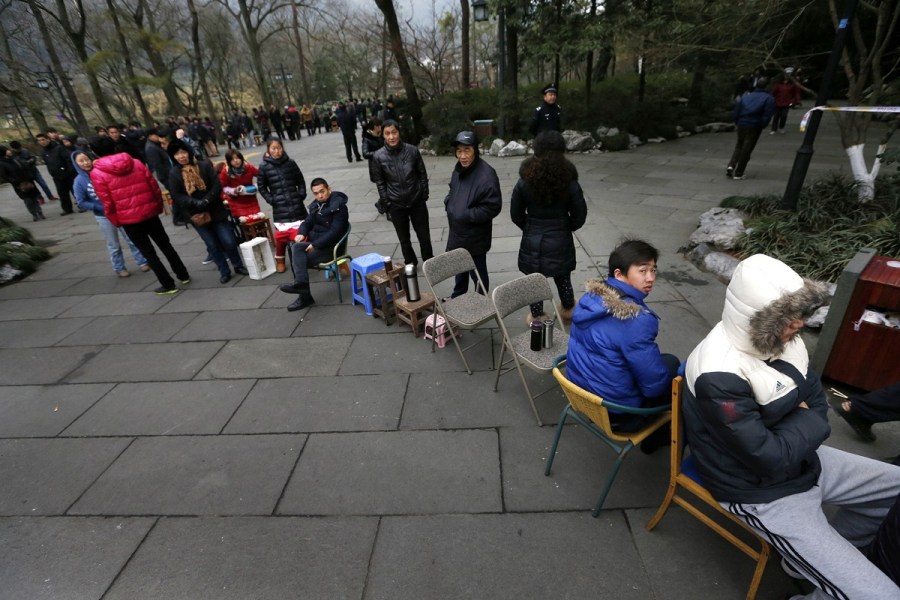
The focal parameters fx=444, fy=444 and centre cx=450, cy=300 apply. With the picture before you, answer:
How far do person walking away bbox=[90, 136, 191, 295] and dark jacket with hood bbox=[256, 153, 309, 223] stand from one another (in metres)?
1.21

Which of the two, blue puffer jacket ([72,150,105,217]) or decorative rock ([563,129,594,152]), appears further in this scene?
decorative rock ([563,129,594,152])

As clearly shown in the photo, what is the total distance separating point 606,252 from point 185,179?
5.39 m

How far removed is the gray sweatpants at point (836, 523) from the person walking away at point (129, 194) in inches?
244

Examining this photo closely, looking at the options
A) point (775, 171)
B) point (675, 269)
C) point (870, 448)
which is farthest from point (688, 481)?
point (775, 171)

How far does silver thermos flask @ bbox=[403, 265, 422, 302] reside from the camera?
4059 mm

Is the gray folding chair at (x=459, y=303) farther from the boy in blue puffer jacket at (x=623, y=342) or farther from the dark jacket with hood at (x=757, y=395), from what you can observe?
the dark jacket with hood at (x=757, y=395)

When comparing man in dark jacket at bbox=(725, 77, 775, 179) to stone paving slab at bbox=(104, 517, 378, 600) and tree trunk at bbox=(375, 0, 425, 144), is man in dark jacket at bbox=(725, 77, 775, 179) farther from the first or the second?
tree trunk at bbox=(375, 0, 425, 144)

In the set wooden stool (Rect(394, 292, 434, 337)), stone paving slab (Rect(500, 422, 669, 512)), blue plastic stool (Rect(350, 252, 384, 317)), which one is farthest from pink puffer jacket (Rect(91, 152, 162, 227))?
stone paving slab (Rect(500, 422, 669, 512))

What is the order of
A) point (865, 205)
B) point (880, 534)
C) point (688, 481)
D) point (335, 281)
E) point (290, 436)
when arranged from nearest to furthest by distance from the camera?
point (880, 534) < point (688, 481) < point (290, 436) < point (865, 205) < point (335, 281)

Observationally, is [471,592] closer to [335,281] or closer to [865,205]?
[335,281]

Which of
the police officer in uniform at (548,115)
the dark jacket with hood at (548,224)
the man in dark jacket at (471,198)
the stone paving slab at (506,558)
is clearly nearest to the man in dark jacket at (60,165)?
the man in dark jacket at (471,198)

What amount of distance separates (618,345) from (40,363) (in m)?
5.43

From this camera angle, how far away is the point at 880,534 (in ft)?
5.49

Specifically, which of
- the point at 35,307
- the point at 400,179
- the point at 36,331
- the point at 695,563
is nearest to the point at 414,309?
the point at 400,179
